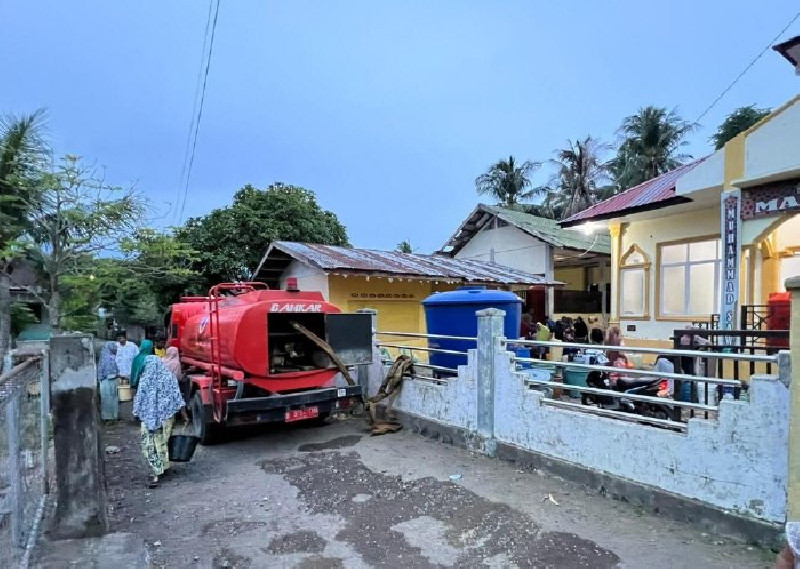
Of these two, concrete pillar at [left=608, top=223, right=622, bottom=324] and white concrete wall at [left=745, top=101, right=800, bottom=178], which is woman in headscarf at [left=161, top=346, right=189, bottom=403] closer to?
white concrete wall at [left=745, top=101, right=800, bottom=178]

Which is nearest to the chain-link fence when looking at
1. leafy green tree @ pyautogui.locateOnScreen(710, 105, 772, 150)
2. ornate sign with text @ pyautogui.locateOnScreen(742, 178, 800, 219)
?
ornate sign with text @ pyautogui.locateOnScreen(742, 178, 800, 219)

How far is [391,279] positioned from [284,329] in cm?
573

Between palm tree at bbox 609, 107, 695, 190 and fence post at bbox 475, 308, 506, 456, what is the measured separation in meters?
27.9

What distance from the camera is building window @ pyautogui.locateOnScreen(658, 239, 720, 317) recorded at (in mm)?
12008

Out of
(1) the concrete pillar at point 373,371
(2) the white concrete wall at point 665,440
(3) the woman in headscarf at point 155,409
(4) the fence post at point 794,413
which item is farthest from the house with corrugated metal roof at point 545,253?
(4) the fence post at point 794,413

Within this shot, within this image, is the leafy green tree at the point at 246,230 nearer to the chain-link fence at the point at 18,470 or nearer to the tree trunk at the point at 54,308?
the tree trunk at the point at 54,308

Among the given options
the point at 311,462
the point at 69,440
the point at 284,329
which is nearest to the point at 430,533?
the point at 311,462

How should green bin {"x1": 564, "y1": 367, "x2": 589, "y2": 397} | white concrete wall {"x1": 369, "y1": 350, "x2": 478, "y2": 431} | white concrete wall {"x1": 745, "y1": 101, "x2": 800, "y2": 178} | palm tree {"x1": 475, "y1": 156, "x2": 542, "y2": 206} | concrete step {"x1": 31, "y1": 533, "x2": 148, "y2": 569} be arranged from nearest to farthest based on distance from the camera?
1. concrete step {"x1": 31, "y1": 533, "x2": 148, "y2": 569}
2. white concrete wall {"x1": 369, "y1": 350, "x2": 478, "y2": 431}
3. green bin {"x1": 564, "y1": 367, "x2": 589, "y2": 397}
4. white concrete wall {"x1": 745, "y1": 101, "x2": 800, "y2": 178}
5. palm tree {"x1": 475, "y1": 156, "x2": 542, "y2": 206}

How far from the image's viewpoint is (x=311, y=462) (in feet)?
20.9

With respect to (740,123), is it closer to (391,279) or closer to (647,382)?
(391,279)

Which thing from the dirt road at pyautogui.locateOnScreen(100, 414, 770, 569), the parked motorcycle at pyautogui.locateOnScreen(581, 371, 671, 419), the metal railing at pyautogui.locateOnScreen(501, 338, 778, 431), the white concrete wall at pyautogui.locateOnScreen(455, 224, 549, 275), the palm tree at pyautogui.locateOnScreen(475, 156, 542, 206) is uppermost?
the palm tree at pyautogui.locateOnScreen(475, 156, 542, 206)

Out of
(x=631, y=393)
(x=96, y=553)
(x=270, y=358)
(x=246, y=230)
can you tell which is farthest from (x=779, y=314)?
(x=246, y=230)

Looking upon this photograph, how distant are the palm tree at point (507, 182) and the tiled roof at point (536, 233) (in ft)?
45.2

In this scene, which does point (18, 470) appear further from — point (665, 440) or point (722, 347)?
point (722, 347)
